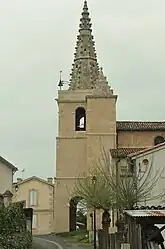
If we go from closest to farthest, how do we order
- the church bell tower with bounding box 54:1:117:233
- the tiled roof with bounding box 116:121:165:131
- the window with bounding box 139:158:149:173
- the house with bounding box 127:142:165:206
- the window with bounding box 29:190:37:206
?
the house with bounding box 127:142:165:206 → the window with bounding box 139:158:149:173 → the church bell tower with bounding box 54:1:117:233 → the tiled roof with bounding box 116:121:165:131 → the window with bounding box 29:190:37:206

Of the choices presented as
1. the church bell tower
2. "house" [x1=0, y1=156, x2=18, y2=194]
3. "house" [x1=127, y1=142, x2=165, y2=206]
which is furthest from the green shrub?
the church bell tower

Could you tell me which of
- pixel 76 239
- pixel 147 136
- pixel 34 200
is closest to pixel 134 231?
pixel 76 239

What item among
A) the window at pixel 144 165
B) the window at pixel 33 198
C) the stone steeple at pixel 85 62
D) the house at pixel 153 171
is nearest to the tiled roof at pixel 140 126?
the stone steeple at pixel 85 62

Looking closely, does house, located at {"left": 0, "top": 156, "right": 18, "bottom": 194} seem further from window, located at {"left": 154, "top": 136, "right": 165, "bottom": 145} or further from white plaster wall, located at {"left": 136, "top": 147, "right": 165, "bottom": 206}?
window, located at {"left": 154, "top": 136, "right": 165, "bottom": 145}

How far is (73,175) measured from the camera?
5425 cm

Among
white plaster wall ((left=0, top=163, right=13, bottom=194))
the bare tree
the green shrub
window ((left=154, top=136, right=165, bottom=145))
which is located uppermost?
window ((left=154, top=136, right=165, bottom=145))

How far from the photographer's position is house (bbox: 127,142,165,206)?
3817 cm

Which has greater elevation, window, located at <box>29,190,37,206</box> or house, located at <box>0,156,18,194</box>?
house, located at <box>0,156,18,194</box>

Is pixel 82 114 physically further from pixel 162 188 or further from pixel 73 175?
pixel 162 188

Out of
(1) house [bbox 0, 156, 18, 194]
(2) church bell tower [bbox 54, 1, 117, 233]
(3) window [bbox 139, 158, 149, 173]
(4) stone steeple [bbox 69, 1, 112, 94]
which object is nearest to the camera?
(3) window [bbox 139, 158, 149, 173]

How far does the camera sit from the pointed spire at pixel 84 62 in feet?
192

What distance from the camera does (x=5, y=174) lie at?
47.2 meters

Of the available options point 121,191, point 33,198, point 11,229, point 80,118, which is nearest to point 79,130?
point 80,118

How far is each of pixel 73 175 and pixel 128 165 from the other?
12539 millimetres
